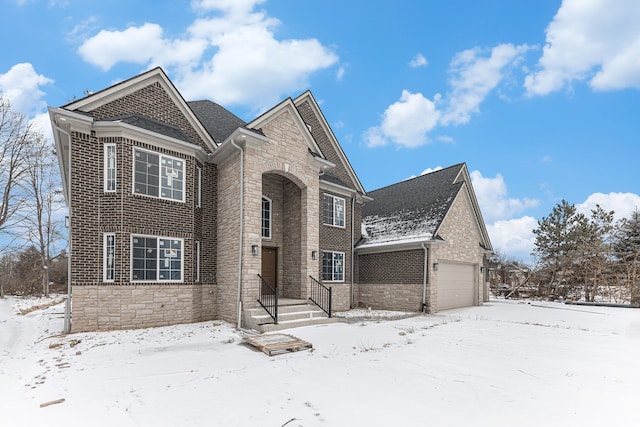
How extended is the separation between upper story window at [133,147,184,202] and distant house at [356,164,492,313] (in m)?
8.72

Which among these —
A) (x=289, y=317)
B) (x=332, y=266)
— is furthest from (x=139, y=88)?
(x=332, y=266)

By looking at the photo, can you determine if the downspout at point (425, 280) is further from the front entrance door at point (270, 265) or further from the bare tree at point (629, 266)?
the bare tree at point (629, 266)

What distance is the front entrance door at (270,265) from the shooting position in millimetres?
13055

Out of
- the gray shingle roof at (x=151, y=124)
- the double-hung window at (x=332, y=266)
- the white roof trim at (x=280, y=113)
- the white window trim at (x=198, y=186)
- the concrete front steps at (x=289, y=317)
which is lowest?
the concrete front steps at (x=289, y=317)

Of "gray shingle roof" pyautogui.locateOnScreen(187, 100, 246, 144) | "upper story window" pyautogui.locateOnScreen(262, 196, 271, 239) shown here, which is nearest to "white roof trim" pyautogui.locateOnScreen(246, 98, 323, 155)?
"gray shingle roof" pyautogui.locateOnScreen(187, 100, 246, 144)

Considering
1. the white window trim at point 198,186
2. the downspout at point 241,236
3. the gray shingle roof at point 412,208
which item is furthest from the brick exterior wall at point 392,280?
the white window trim at point 198,186

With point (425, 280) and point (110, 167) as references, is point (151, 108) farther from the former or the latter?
point (425, 280)

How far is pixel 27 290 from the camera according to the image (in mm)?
23547

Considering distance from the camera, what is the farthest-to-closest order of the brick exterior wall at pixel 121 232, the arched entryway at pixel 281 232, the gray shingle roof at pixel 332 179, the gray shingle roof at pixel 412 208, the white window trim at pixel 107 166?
1. the gray shingle roof at pixel 412 208
2. the gray shingle roof at pixel 332 179
3. the arched entryway at pixel 281 232
4. the white window trim at pixel 107 166
5. the brick exterior wall at pixel 121 232

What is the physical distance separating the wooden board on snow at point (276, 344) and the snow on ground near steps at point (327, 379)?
18 centimetres

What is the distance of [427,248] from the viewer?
1382 centimetres

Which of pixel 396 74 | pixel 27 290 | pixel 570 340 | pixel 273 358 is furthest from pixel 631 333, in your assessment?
pixel 27 290

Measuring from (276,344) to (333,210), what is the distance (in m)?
8.62

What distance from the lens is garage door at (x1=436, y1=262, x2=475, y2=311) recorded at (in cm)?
1470
